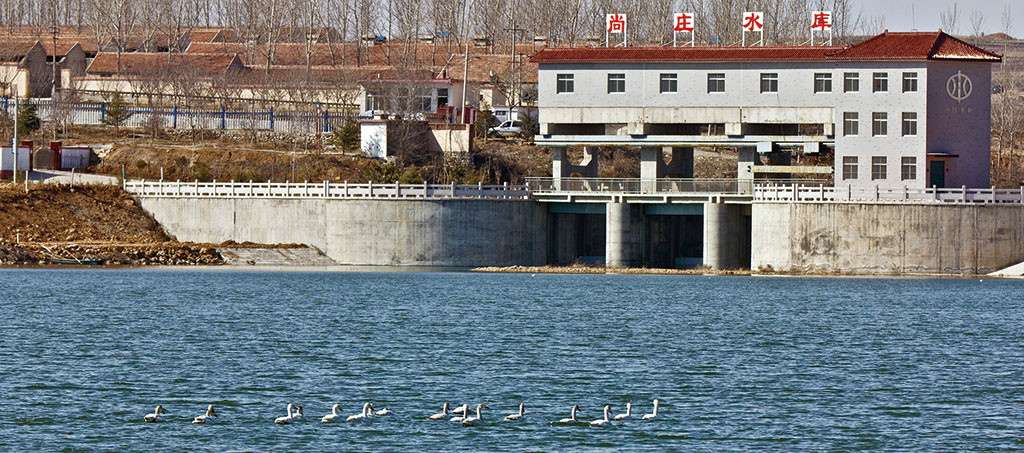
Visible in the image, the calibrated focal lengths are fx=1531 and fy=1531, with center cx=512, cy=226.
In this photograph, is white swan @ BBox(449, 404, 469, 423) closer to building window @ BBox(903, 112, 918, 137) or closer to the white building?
the white building

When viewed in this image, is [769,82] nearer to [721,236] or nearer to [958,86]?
[721,236]

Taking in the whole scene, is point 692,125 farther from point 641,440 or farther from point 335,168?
point 641,440

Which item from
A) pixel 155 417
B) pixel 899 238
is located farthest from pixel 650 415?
pixel 899 238

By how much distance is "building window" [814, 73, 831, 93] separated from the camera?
85938 mm

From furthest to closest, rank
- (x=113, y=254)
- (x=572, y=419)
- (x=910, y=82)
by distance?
(x=113, y=254) → (x=910, y=82) → (x=572, y=419)

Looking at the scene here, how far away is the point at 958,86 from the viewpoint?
274 feet

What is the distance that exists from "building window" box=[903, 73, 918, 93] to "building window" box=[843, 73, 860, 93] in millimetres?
2499

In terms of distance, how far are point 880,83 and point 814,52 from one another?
4.49m

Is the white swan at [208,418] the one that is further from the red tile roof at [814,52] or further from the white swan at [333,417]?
the red tile roof at [814,52]

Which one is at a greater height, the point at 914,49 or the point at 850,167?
the point at 914,49

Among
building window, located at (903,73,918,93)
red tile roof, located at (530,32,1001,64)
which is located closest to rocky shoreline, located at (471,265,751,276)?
red tile roof, located at (530,32,1001,64)

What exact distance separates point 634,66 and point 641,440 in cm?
5738

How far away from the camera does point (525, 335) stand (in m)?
54.8

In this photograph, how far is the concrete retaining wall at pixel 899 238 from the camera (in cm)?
7838
